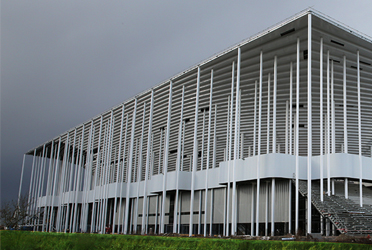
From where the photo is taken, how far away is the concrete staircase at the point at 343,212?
22.0 m

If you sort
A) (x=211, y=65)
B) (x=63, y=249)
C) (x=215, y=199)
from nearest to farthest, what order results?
(x=63, y=249)
(x=211, y=65)
(x=215, y=199)

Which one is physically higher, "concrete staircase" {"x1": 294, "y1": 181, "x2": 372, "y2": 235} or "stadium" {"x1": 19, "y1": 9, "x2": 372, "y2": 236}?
"stadium" {"x1": 19, "y1": 9, "x2": 372, "y2": 236}

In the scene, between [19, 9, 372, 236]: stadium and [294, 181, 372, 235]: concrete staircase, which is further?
[19, 9, 372, 236]: stadium

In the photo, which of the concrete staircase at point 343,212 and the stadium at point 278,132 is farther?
the stadium at point 278,132

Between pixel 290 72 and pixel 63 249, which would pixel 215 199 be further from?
pixel 63 249

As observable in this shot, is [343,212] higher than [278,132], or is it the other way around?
[278,132]

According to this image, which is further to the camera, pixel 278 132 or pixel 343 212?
pixel 278 132

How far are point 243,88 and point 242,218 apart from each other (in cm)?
1194

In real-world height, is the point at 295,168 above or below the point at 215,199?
above

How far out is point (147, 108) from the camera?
147ft

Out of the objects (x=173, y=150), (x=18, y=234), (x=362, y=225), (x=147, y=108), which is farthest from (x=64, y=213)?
(x=18, y=234)

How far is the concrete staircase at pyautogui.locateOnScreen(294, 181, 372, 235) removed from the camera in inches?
867

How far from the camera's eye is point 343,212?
23.5 metres

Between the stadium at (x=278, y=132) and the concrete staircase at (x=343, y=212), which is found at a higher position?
the stadium at (x=278, y=132)
